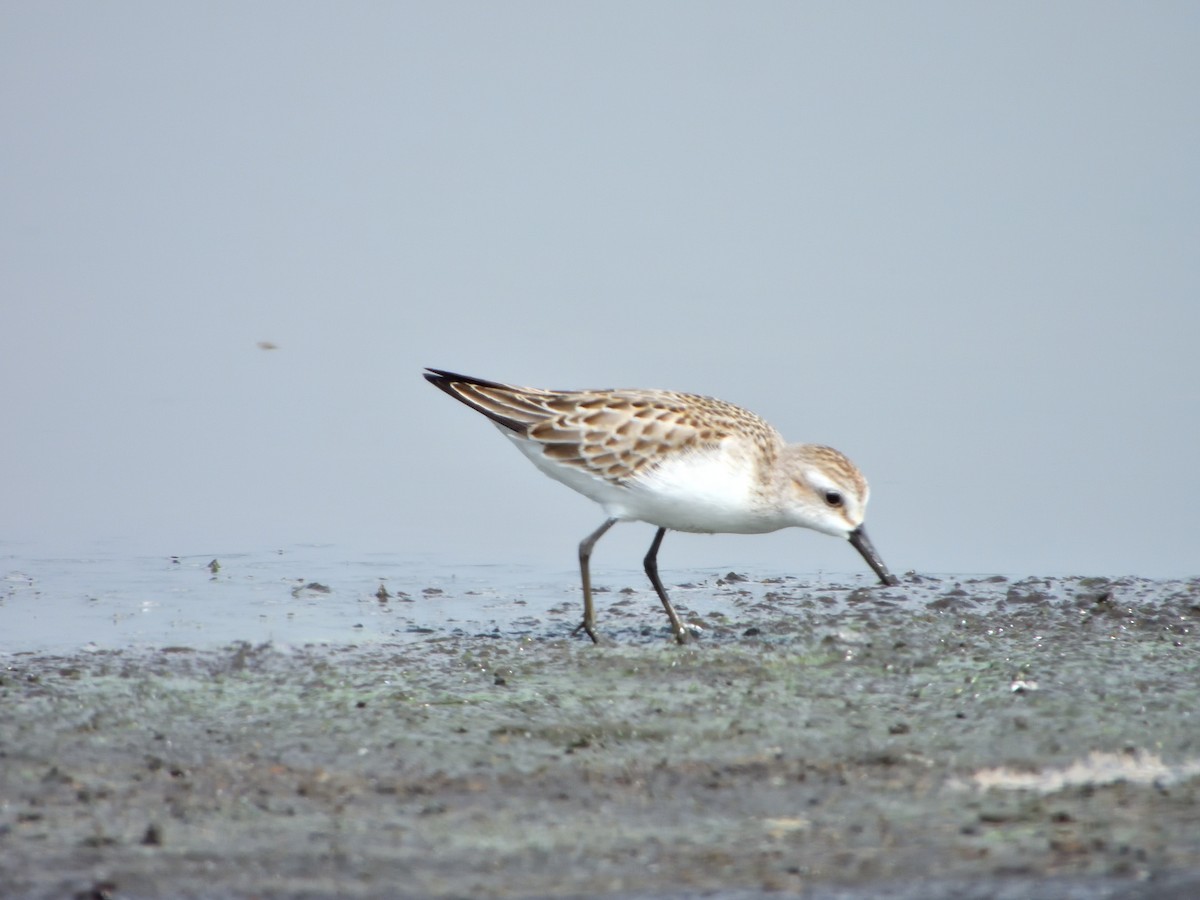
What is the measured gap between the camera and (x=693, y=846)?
171 inches

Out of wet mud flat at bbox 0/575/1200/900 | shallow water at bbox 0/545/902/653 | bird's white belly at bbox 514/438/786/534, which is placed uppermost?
bird's white belly at bbox 514/438/786/534

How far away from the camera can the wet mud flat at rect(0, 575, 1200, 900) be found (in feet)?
13.5

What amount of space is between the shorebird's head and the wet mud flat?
0.50 metres

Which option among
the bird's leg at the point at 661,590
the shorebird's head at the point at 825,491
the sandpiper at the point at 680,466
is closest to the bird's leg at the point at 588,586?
the sandpiper at the point at 680,466

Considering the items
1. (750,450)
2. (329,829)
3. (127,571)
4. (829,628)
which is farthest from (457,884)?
(127,571)

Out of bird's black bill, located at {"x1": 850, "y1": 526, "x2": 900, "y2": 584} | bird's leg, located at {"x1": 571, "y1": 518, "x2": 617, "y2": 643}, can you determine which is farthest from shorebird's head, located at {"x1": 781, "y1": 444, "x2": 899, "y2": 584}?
bird's leg, located at {"x1": 571, "y1": 518, "x2": 617, "y2": 643}

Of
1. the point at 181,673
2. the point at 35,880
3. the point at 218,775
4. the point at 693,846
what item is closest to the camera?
the point at 35,880

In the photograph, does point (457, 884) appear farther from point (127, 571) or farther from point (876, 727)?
point (127, 571)

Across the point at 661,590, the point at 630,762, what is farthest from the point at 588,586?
the point at 630,762

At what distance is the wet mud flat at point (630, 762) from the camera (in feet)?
13.5

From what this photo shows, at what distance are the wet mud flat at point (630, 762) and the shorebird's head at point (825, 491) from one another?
504 mm

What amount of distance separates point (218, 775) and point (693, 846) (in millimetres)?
1593

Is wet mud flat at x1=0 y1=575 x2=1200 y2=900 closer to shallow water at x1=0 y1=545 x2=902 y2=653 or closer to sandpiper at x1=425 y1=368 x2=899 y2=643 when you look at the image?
shallow water at x1=0 y1=545 x2=902 y2=653

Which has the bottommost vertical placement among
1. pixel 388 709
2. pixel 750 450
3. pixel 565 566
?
pixel 388 709
